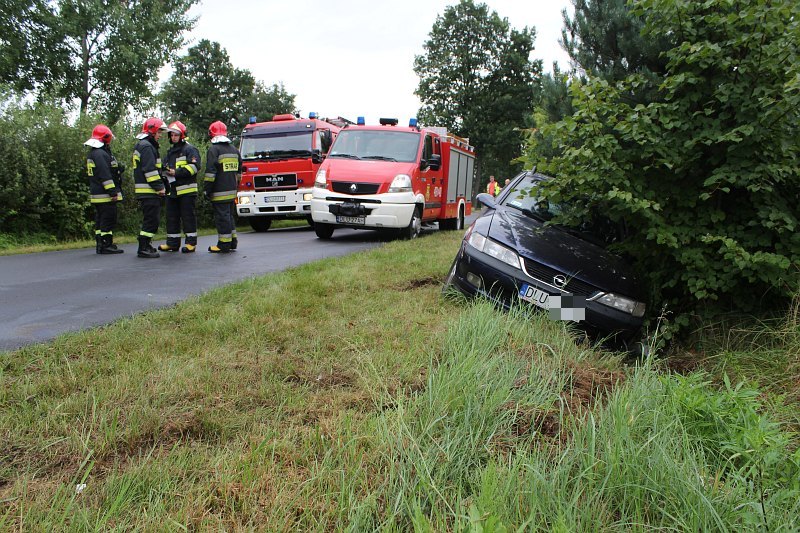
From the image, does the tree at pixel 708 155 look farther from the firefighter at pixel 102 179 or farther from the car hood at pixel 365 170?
the firefighter at pixel 102 179

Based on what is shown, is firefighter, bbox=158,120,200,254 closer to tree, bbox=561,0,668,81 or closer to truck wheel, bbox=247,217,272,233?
truck wheel, bbox=247,217,272,233

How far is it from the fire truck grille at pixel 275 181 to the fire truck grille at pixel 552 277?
9139mm

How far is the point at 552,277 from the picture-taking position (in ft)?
13.6

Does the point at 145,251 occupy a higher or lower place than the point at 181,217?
lower

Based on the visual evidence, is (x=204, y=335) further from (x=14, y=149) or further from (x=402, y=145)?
(x=14, y=149)

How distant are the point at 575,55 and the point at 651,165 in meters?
3.41

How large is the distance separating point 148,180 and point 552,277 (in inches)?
237

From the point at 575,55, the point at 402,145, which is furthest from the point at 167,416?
the point at 402,145

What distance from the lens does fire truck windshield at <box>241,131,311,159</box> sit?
12523 millimetres

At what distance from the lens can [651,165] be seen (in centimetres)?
398

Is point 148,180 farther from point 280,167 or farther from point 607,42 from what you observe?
point 607,42

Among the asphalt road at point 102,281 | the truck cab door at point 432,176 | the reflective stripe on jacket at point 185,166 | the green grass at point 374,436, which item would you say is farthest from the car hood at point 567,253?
the truck cab door at point 432,176

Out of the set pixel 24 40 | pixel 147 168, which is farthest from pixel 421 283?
pixel 24 40

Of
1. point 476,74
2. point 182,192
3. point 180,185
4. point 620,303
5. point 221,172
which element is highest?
point 476,74
